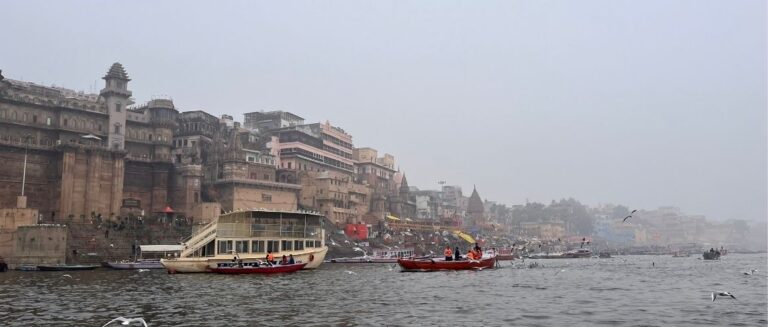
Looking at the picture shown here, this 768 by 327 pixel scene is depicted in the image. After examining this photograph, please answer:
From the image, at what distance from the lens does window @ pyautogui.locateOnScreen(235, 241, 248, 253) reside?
53719 millimetres

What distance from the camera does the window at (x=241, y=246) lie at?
53.7 m

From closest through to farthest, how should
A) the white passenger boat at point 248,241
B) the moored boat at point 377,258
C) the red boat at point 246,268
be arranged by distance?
the red boat at point 246,268 < the white passenger boat at point 248,241 < the moored boat at point 377,258


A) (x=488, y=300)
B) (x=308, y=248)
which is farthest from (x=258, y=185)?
(x=488, y=300)

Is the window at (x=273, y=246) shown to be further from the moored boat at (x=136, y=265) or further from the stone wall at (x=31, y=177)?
the stone wall at (x=31, y=177)

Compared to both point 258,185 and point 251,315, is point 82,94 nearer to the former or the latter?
point 258,185

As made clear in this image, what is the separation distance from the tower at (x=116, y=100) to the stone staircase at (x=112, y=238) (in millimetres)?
13715

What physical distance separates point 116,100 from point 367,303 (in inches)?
2517

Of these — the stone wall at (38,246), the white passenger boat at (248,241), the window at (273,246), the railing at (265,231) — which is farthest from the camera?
the window at (273,246)

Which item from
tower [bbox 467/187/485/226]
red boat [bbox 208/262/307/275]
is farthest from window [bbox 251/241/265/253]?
tower [bbox 467/187/485/226]

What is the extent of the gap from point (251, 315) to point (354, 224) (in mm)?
78589

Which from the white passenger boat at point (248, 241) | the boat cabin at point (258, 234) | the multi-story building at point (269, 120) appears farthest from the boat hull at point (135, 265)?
the multi-story building at point (269, 120)

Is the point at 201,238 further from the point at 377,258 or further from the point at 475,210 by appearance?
the point at 475,210

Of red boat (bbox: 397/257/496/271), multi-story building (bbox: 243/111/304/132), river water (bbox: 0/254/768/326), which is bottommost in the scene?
river water (bbox: 0/254/768/326)

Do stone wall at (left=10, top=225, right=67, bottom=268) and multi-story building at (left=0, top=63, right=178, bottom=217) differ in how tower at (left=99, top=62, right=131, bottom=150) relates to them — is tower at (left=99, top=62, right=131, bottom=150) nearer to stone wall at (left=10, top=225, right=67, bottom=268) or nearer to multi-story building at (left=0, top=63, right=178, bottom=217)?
multi-story building at (left=0, top=63, right=178, bottom=217)
